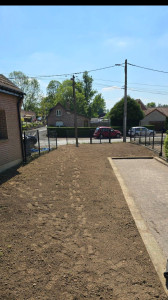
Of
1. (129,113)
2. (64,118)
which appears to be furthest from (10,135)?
(64,118)

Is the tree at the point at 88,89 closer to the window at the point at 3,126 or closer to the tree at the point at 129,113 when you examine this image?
the tree at the point at 129,113

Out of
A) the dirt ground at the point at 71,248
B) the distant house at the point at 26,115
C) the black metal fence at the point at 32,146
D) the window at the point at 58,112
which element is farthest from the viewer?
the distant house at the point at 26,115

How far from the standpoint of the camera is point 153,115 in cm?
3766

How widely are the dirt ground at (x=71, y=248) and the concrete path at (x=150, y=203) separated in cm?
20

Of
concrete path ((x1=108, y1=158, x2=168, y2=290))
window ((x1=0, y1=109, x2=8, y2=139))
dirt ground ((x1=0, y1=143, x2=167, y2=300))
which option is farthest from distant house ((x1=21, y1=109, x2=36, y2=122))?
dirt ground ((x1=0, y1=143, x2=167, y2=300))

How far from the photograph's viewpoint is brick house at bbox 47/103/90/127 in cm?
3902

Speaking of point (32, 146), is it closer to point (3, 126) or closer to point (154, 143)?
point (3, 126)

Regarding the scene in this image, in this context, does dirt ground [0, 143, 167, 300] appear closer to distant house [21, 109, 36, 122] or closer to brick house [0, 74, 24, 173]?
brick house [0, 74, 24, 173]

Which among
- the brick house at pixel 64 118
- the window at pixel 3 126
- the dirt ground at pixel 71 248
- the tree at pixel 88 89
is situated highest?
the tree at pixel 88 89

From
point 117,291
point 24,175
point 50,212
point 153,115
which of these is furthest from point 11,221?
point 153,115

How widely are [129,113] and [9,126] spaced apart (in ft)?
87.4

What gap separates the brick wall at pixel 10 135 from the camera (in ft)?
25.6

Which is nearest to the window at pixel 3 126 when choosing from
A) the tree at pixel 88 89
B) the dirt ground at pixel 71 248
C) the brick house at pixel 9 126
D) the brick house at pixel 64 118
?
the brick house at pixel 9 126

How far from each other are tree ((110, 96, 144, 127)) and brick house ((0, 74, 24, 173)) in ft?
83.5
